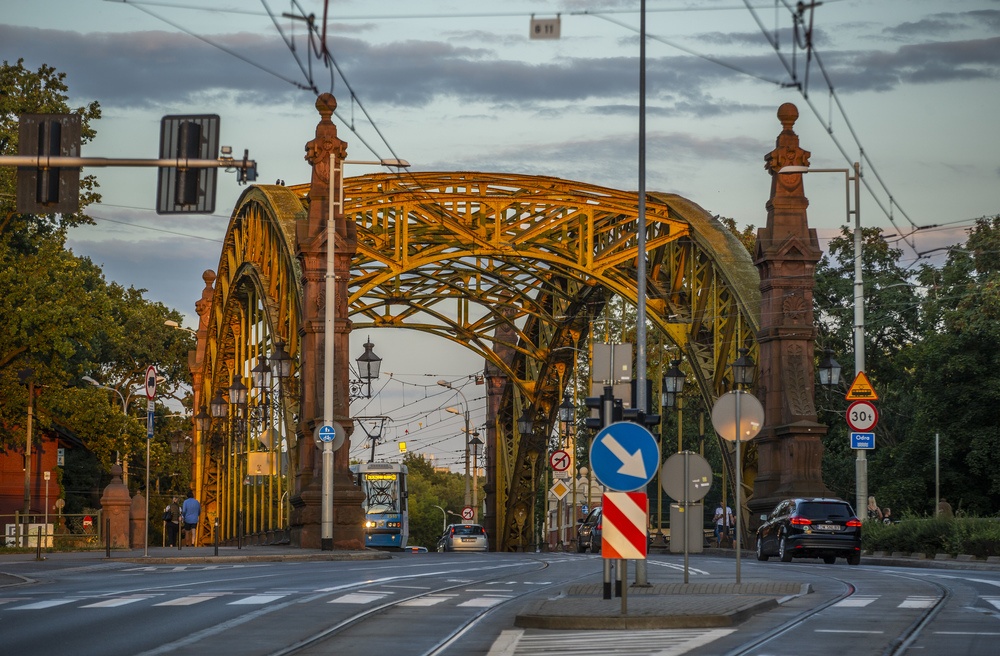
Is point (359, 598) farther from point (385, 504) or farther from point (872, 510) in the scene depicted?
point (385, 504)

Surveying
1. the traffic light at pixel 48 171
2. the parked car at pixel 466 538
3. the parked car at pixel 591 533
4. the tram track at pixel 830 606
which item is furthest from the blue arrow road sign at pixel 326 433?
the parked car at pixel 466 538

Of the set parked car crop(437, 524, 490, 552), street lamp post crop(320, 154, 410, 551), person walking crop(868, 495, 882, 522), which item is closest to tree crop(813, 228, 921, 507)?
parked car crop(437, 524, 490, 552)

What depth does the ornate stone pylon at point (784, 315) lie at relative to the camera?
1612 inches

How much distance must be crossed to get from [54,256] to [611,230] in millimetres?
16705

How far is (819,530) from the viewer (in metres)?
35.2

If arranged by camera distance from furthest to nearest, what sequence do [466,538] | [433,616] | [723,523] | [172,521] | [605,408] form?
[466,538] < [172,521] < [723,523] < [605,408] < [433,616]

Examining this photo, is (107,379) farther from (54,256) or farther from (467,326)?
(54,256)

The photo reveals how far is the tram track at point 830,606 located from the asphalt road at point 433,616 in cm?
2

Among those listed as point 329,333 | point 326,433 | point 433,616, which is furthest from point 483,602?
point 329,333

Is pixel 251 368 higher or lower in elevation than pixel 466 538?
higher

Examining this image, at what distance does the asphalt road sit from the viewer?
1403cm

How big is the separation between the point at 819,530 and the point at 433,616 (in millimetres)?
18869

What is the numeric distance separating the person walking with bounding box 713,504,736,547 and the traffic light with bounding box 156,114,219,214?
98.8 feet

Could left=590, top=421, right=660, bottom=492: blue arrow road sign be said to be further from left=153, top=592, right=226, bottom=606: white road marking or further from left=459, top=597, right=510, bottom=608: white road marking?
left=153, top=592, right=226, bottom=606: white road marking
